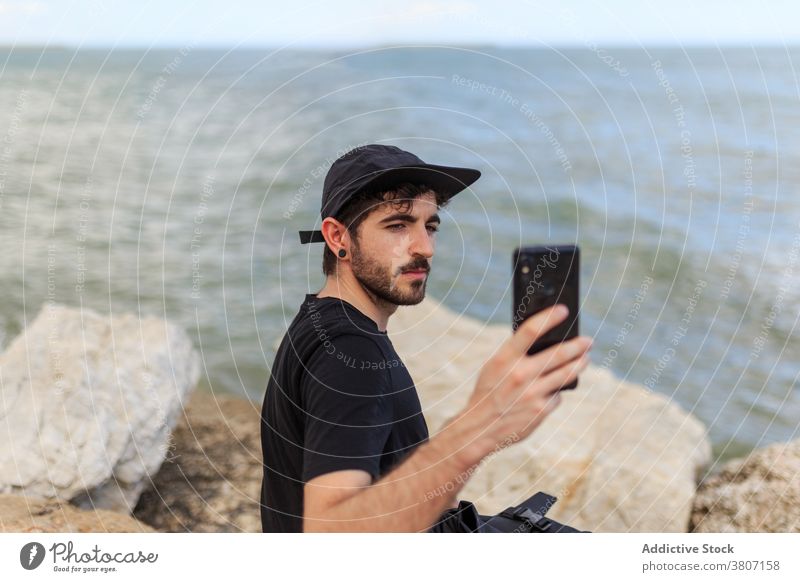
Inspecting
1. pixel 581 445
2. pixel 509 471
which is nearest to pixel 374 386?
pixel 509 471

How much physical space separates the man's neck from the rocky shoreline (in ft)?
3.59

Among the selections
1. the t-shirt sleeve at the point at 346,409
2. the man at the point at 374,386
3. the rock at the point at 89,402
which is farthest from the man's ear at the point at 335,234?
the rock at the point at 89,402

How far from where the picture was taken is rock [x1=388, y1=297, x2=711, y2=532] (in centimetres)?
312

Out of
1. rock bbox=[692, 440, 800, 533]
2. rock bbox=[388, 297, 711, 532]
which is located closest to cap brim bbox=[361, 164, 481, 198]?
rock bbox=[388, 297, 711, 532]

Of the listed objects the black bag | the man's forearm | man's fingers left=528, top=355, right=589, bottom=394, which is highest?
man's fingers left=528, top=355, right=589, bottom=394

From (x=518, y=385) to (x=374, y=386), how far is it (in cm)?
33

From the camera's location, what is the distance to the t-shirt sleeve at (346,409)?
5.10ft

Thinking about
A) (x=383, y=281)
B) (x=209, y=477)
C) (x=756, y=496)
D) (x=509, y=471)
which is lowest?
(x=209, y=477)

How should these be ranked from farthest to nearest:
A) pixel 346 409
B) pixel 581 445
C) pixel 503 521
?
pixel 581 445
pixel 503 521
pixel 346 409

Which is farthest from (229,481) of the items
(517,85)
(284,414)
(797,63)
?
(517,85)

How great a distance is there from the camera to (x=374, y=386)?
1.63 m

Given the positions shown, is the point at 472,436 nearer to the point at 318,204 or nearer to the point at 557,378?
the point at 557,378

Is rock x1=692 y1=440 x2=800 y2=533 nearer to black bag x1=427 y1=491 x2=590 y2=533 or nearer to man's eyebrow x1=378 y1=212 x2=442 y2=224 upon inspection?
black bag x1=427 y1=491 x2=590 y2=533
